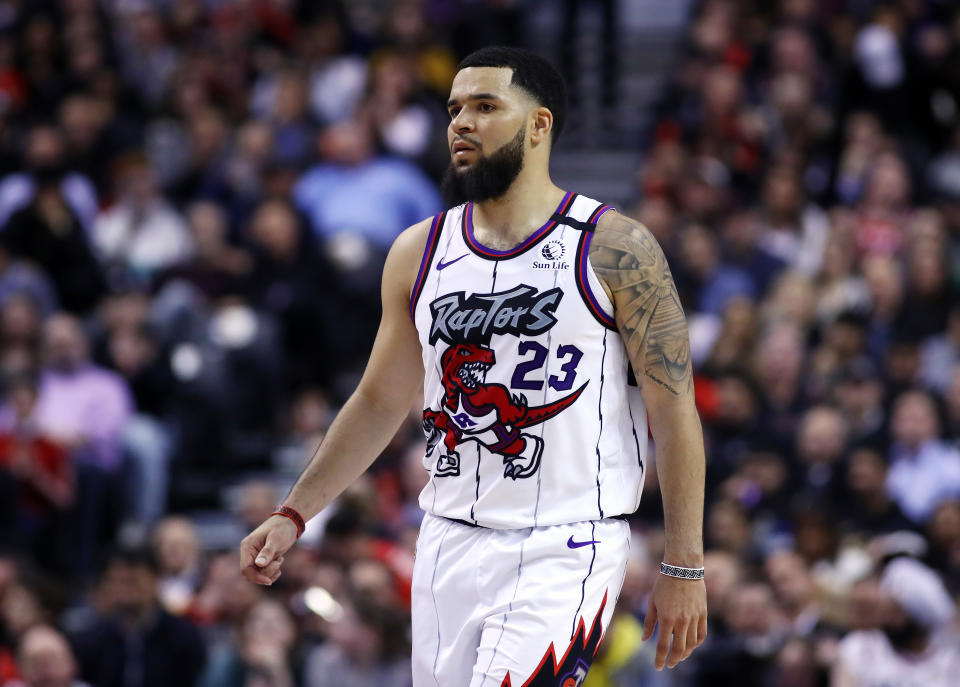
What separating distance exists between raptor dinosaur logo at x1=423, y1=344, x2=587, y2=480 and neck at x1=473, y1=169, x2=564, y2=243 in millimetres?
384

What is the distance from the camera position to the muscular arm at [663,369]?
428 centimetres

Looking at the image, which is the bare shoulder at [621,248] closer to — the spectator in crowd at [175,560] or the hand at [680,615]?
the hand at [680,615]

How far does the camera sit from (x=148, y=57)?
14156 millimetres

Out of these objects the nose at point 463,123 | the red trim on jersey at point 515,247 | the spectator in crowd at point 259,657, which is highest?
the nose at point 463,123

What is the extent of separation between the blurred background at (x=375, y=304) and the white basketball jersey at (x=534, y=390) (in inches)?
137

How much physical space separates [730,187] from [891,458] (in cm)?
387

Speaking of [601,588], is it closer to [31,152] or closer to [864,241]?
[864,241]

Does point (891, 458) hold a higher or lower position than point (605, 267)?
lower

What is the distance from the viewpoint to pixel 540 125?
4547 mm

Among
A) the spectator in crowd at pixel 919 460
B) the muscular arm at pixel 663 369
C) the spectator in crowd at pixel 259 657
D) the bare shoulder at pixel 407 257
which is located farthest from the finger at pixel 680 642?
the spectator in crowd at pixel 919 460

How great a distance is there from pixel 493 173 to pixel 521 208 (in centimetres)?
14

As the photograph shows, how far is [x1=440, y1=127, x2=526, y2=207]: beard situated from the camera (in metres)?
4.45

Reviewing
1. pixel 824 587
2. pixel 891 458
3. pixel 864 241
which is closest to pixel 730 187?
pixel 864 241

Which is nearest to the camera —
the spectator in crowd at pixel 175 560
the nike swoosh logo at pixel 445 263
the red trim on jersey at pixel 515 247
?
the red trim on jersey at pixel 515 247
